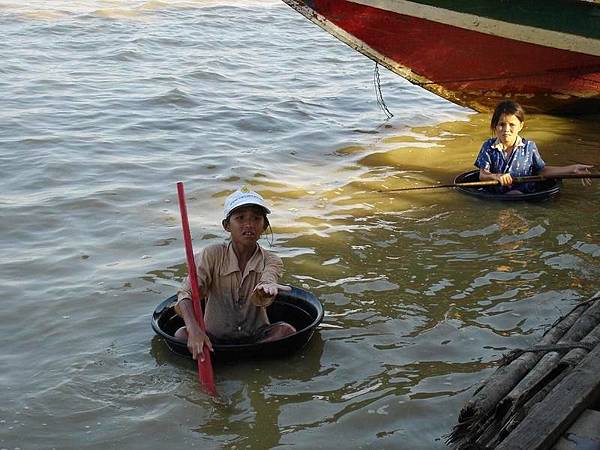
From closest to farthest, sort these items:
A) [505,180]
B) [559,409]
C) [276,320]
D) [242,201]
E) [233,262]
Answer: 1. [559,409]
2. [242,201]
3. [233,262]
4. [276,320]
5. [505,180]

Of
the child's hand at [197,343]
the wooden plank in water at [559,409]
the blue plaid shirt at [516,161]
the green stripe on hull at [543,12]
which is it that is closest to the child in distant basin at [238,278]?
Answer: the child's hand at [197,343]

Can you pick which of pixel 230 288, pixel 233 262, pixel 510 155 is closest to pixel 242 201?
pixel 233 262

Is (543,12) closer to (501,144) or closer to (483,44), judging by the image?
(483,44)

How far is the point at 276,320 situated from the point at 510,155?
2737 mm

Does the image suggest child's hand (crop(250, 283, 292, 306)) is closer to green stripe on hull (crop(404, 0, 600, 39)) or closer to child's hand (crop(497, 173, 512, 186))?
child's hand (crop(497, 173, 512, 186))

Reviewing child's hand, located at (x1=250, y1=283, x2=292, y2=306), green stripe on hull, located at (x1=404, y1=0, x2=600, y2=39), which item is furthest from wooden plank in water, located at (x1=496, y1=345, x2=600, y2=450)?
green stripe on hull, located at (x1=404, y1=0, x2=600, y2=39)

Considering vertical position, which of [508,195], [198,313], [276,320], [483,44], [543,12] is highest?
[543,12]

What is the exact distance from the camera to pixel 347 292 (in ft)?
17.5

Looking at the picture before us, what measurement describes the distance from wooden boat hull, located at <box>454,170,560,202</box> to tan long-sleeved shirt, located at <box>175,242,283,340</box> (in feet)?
8.80

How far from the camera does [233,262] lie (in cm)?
445

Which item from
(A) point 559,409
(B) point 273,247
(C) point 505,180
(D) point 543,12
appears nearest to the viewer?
(A) point 559,409

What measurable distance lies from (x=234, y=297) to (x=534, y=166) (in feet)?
10.7

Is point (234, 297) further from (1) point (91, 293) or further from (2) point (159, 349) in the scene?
(1) point (91, 293)

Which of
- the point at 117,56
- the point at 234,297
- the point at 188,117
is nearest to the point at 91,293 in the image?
the point at 234,297
